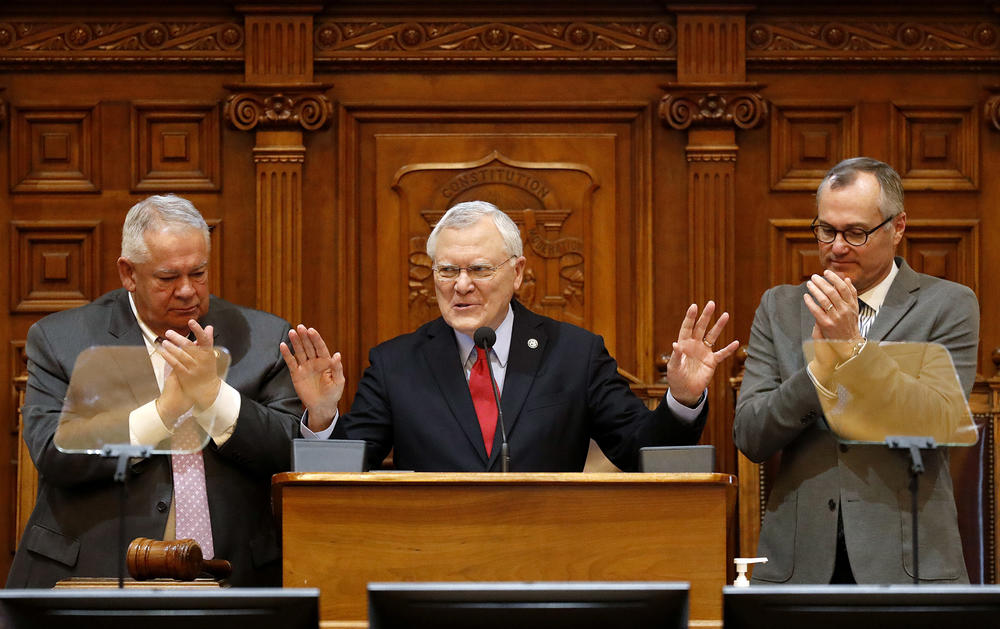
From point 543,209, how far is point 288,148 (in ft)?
3.06

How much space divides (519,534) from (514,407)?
843 millimetres

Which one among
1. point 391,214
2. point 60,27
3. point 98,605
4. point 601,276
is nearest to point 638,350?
point 601,276

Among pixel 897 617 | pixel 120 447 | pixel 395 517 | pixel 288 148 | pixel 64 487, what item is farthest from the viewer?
pixel 288 148

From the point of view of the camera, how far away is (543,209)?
4.50m

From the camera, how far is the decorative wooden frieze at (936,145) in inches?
177

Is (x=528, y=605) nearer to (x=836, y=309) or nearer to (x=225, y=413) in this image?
(x=836, y=309)

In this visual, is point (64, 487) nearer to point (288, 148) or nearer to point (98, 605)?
point (98, 605)

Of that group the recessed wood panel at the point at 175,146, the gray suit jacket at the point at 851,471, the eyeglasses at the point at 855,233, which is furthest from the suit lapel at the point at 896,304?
the recessed wood panel at the point at 175,146

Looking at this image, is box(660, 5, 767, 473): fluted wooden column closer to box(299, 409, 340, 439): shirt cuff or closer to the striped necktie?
the striped necktie

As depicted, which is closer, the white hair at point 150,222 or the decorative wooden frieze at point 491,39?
the white hair at point 150,222

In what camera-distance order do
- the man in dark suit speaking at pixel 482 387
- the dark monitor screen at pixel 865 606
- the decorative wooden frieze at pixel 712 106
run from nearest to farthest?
the dark monitor screen at pixel 865 606 → the man in dark suit speaking at pixel 482 387 → the decorative wooden frieze at pixel 712 106

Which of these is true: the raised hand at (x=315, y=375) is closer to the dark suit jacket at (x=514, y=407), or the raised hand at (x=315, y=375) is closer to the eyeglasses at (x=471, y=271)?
the dark suit jacket at (x=514, y=407)

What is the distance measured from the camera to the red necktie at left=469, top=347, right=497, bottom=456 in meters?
3.25

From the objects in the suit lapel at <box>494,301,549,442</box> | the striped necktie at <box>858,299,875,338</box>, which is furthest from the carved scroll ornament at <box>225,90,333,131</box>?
the striped necktie at <box>858,299,875,338</box>
